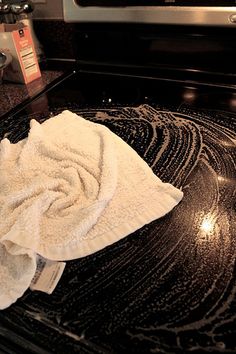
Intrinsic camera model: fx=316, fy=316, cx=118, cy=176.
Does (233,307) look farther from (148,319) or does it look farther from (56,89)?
(56,89)

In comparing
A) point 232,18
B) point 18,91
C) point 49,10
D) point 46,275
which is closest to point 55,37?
point 49,10

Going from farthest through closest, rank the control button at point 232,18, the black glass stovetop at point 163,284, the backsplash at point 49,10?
the backsplash at point 49,10 → the control button at point 232,18 → the black glass stovetop at point 163,284

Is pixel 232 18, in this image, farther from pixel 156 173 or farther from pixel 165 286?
pixel 165 286

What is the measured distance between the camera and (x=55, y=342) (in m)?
0.36

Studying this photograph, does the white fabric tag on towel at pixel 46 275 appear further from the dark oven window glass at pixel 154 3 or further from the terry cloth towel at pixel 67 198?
the dark oven window glass at pixel 154 3

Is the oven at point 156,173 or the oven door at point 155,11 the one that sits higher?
the oven door at point 155,11

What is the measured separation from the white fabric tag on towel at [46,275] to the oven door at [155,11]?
72 cm

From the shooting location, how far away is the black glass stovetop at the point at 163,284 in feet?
1.20

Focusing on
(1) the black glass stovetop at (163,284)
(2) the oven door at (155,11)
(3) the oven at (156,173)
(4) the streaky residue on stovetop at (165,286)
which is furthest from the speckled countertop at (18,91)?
(4) the streaky residue on stovetop at (165,286)

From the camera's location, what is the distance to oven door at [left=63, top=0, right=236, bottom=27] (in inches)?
32.0

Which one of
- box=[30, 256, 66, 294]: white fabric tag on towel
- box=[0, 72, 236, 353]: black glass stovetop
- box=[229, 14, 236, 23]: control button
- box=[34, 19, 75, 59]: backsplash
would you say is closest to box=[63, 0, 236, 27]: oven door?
box=[229, 14, 236, 23]: control button

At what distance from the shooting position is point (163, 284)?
421 millimetres

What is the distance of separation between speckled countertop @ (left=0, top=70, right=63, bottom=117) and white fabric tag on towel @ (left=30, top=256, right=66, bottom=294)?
1.72 feet

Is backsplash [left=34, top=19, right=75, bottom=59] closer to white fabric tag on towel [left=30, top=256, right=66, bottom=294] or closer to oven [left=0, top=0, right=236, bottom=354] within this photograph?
oven [left=0, top=0, right=236, bottom=354]
